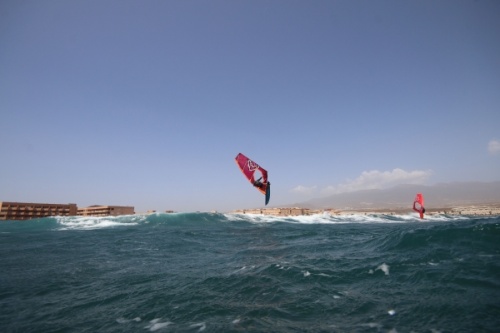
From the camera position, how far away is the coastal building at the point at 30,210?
71875 mm

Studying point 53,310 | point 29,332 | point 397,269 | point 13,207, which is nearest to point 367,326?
point 397,269

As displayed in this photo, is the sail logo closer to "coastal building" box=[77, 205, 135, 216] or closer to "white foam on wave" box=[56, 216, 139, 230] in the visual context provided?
"white foam on wave" box=[56, 216, 139, 230]

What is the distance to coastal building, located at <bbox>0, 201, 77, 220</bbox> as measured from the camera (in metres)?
71.9

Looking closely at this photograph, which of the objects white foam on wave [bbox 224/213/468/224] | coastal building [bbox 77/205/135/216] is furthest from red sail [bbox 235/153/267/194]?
coastal building [bbox 77/205/135/216]

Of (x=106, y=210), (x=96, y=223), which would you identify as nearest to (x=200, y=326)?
(x=96, y=223)

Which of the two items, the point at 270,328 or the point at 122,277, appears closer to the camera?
the point at 270,328

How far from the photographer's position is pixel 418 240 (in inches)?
499

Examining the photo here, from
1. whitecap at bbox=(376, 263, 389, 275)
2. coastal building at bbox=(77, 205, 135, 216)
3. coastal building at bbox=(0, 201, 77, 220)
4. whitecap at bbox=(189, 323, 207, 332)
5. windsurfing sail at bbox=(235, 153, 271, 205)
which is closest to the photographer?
whitecap at bbox=(189, 323, 207, 332)

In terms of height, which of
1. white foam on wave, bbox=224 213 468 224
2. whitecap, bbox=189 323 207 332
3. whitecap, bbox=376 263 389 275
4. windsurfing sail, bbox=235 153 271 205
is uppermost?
windsurfing sail, bbox=235 153 271 205

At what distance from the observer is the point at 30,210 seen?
A: 75.7m

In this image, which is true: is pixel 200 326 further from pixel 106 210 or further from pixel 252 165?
pixel 106 210

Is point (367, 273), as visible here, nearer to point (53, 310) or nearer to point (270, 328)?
point (270, 328)

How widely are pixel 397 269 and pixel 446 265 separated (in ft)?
5.45

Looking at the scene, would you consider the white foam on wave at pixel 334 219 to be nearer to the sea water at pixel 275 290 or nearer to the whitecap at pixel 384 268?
the sea water at pixel 275 290
